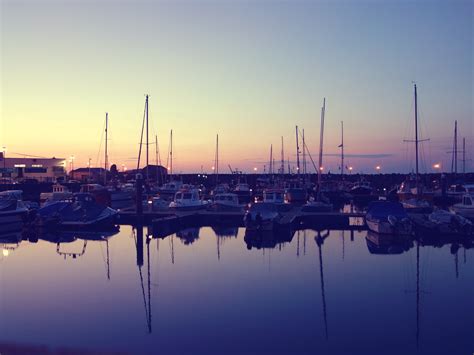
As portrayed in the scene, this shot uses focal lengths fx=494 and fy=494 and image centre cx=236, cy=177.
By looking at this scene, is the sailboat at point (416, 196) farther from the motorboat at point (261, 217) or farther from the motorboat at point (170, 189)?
the motorboat at point (170, 189)

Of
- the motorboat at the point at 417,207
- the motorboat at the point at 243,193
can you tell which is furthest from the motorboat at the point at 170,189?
the motorboat at the point at 417,207

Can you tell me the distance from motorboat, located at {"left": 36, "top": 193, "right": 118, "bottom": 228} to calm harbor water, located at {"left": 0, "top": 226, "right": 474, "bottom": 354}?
521cm

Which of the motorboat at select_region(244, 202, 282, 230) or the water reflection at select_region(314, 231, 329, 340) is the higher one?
the motorboat at select_region(244, 202, 282, 230)

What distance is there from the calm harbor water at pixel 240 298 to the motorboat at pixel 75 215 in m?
5.21

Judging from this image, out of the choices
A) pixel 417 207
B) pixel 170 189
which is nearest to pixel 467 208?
pixel 417 207

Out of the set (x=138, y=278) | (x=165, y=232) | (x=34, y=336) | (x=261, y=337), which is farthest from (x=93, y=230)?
(x=261, y=337)

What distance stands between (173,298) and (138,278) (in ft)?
11.8

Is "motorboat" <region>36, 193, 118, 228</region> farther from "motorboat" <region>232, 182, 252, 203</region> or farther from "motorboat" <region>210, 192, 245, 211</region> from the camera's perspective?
"motorboat" <region>232, 182, 252, 203</region>

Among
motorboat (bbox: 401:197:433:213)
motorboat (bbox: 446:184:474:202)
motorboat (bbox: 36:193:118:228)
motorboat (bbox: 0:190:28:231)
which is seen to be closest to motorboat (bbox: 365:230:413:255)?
motorboat (bbox: 401:197:433:213)

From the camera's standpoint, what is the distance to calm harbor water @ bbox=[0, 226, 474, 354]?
1166cm

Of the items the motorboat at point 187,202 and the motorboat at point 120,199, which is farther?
the motorboat at point 120,199

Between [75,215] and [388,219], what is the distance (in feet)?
64.9

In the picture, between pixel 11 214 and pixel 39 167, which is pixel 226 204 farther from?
pixel 39 167

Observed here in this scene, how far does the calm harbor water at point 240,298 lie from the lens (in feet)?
38.3
